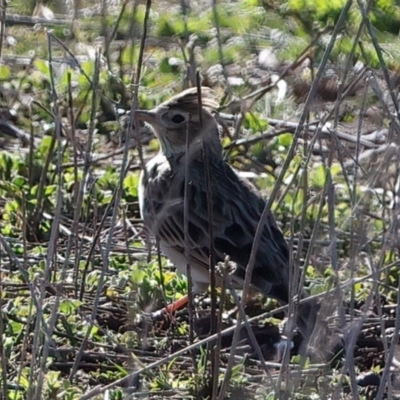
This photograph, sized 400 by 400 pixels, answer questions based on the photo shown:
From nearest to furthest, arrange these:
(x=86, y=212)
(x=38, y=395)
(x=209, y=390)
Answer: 1. (x=38, y=395)
2. (x=209, y=390)
3. (x=86, y=212)

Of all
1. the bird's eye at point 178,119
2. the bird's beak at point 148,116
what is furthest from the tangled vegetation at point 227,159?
the bird's eye at point 178,119

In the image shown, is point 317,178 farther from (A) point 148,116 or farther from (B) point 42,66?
(B) point 42,66

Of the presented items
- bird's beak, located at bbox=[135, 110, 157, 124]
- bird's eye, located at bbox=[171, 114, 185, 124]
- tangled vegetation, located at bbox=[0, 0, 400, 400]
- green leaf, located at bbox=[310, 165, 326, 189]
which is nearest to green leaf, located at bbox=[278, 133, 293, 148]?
tangled vegetation, located at bbox=[0, 0, 400, 400]

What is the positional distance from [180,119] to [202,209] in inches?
31.8

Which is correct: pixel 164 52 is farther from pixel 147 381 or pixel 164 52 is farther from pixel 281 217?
pixel 147 381

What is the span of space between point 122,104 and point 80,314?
254 centimetres

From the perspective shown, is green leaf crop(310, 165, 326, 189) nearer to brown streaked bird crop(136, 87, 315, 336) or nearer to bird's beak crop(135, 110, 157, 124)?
brown streaked bird crop(136, 87, 315, 336)

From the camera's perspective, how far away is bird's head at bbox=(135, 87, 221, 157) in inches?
275

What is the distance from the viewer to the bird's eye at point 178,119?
7.12 m

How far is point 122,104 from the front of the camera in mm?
8273

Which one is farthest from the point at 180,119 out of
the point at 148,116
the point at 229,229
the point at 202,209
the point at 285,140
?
the point at 285,140

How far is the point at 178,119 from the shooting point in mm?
7145

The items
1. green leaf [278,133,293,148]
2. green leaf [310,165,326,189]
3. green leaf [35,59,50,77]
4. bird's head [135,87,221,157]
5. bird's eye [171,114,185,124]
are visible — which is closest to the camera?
bird's head [135,87,221,157]

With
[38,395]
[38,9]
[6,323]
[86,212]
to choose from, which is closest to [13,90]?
[38,9]
